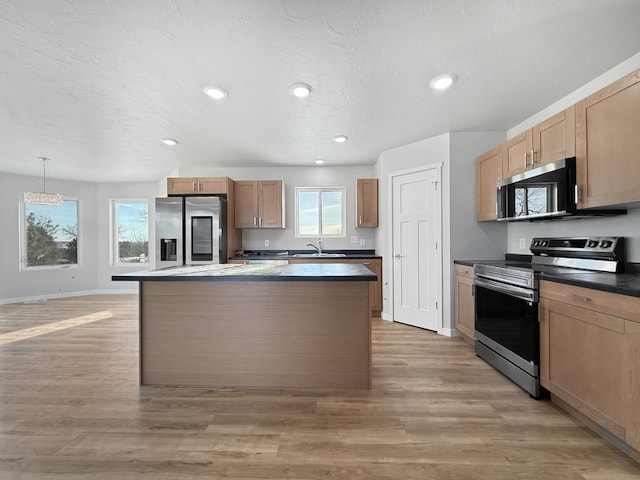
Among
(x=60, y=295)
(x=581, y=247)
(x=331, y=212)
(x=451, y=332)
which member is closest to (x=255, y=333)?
(x=451, y=332)

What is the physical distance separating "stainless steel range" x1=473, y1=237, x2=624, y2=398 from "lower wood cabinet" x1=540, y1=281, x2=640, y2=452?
0.08m

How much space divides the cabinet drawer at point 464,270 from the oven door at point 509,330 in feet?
0.76

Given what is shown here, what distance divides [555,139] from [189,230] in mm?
4452

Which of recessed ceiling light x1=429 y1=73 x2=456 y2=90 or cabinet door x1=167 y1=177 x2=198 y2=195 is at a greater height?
recessed ceiling light x1=429 y1=73 x2=456 y2=90

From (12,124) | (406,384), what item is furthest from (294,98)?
(12,124)

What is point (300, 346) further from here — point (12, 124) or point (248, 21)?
point (12, 124)

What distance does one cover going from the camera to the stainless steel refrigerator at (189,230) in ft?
14.3

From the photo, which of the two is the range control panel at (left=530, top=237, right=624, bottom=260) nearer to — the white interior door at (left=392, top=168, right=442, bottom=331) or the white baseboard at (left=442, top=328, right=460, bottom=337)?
the white interior door at (left=392, top=168, right=442, bottom=331)

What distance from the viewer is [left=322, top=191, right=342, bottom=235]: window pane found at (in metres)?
5.18

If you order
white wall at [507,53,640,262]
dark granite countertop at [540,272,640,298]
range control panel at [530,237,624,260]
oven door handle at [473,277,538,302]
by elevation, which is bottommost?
oven door handle at [473,277,538,302]

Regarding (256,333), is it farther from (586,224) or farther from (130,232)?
(130,232)

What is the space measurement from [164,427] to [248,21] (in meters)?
2.59

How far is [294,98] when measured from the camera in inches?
107

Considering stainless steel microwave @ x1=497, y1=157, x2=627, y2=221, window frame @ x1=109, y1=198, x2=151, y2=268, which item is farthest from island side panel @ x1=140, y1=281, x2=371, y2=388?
window frame @ x1=109, y1=198, x2=151, y2=268
